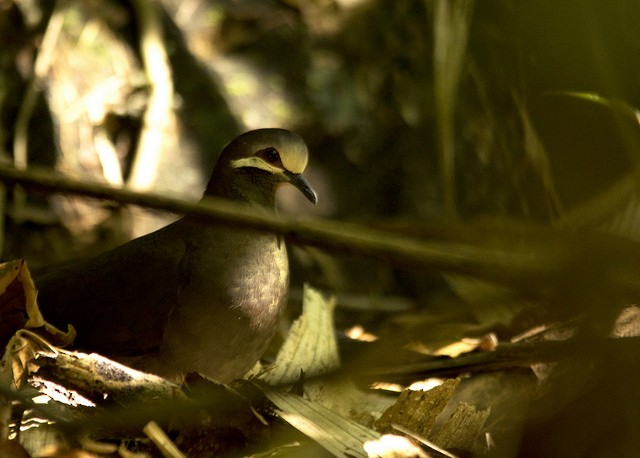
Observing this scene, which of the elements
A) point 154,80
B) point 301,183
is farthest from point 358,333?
point 154,80

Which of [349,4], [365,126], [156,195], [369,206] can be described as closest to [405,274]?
[369,206]

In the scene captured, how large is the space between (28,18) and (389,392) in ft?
13.4

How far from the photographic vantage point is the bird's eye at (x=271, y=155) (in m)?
3.94

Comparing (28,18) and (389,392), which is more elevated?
(28,18)

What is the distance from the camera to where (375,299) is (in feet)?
19.5

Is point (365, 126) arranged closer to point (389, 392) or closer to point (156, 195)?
point (389, 392)

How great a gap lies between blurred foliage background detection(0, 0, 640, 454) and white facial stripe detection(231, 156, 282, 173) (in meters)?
1.86

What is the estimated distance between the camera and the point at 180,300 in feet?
11.6

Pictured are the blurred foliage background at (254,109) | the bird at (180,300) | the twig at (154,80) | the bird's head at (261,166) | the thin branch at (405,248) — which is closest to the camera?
the thin branch at (405,248)

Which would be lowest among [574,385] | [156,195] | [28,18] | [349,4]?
[574,385]

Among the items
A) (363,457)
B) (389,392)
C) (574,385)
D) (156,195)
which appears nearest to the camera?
(156,195)

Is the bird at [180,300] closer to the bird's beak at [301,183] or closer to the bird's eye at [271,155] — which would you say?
the bird's beak at [301,183]

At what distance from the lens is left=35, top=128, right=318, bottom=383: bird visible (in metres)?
3.45

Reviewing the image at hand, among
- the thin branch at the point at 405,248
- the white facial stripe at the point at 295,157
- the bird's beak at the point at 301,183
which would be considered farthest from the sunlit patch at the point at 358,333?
the thin branch at the point at 405,248
